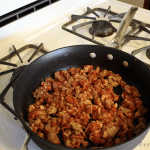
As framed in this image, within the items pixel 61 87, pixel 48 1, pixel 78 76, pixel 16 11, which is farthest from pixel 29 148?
pixel 48 1

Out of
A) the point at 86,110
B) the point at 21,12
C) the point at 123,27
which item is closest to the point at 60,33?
the point at 21,12

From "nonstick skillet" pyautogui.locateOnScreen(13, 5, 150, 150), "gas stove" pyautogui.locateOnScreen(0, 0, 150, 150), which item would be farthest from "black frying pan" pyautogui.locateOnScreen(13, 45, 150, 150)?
"gas stove" pyautogui.locateOnScreen(0, 0, 150, 150)

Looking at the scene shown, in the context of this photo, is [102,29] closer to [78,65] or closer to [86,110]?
[78,65]

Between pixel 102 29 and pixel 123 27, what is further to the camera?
pixel 102 29

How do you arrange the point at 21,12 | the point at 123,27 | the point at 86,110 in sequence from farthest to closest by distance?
the point at 21,12 < the point at 123,27 < the point at 86,110

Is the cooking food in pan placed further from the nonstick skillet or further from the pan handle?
the pan handle

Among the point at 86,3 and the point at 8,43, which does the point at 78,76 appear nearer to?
the point at 8,43
